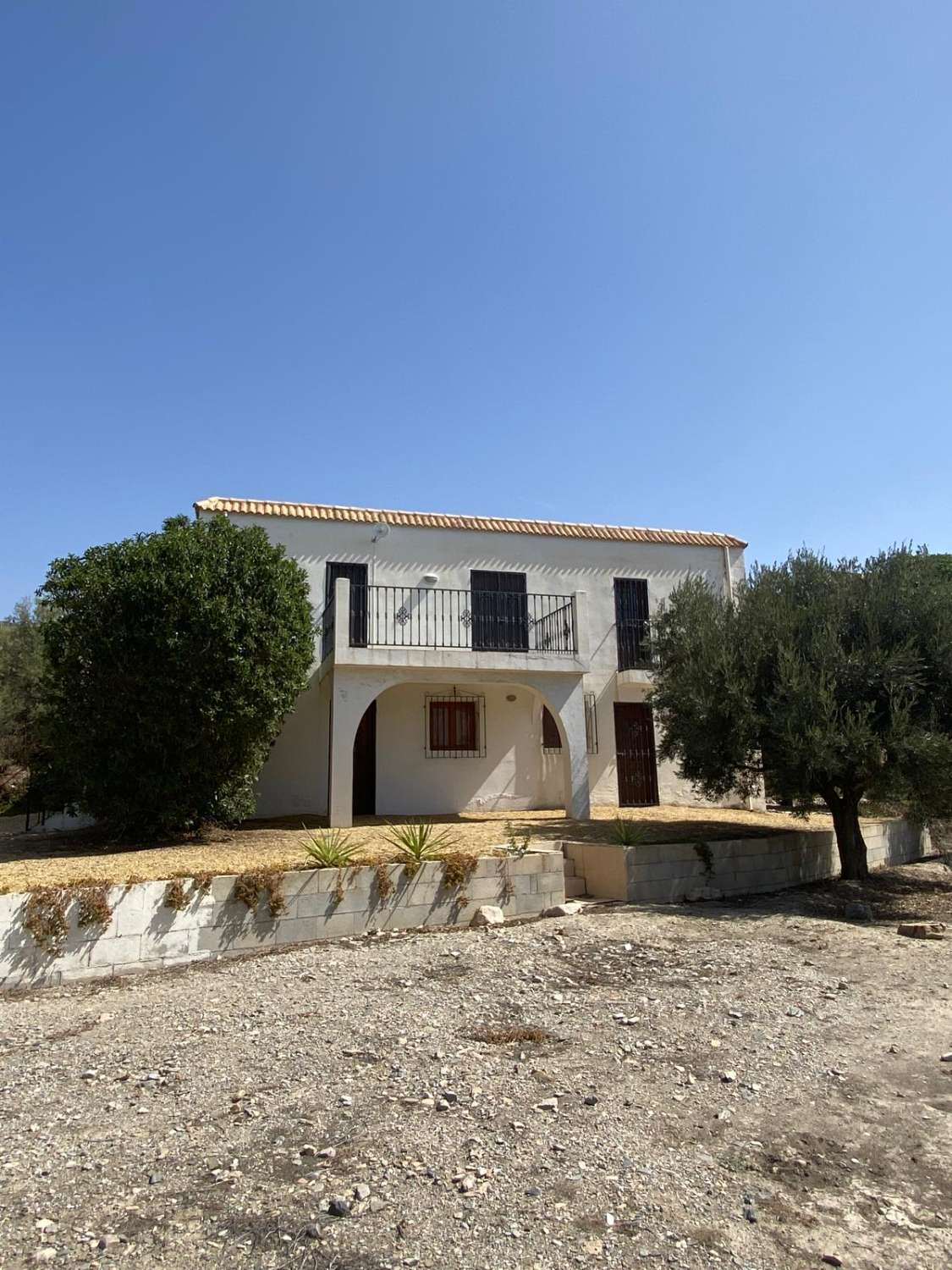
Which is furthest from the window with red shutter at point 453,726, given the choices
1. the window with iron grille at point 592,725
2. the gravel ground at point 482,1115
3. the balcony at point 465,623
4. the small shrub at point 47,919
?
the small shrub at point 47,919

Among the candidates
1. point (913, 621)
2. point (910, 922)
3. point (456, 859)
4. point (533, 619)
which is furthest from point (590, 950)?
point (533, 619)

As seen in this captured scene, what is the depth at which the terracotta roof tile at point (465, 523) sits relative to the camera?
14.6 meters

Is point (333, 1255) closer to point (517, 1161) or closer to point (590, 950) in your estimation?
point (517, 1161)

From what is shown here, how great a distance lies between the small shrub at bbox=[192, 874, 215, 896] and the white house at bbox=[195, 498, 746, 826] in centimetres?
536

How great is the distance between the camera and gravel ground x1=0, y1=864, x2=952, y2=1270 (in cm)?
296

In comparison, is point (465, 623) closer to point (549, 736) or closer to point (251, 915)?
point (549, 736)

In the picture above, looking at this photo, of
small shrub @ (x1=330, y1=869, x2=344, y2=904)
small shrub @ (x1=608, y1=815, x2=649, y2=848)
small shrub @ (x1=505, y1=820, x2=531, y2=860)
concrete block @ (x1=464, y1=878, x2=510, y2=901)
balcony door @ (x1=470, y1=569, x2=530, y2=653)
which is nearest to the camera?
small shrub @ (x1=330, y1=869, x2=344, y2=904)

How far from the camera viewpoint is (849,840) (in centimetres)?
1148

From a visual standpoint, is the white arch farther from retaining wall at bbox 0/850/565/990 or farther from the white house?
retaining wall at bbox 0/850/565/990

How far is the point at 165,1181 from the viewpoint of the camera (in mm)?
3365

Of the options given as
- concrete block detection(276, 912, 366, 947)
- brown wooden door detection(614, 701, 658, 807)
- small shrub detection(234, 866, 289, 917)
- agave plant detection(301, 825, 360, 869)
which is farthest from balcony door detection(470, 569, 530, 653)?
small shrub detection(234, 866, 289, 917)

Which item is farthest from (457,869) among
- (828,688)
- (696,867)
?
(828,688)

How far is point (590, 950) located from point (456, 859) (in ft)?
6.07

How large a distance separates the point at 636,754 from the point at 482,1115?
1220 centimetres
